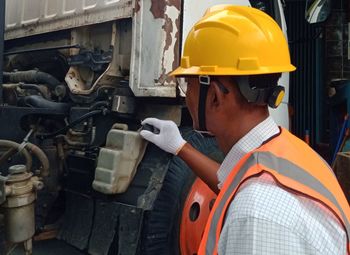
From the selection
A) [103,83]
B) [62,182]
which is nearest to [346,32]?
[103,83]

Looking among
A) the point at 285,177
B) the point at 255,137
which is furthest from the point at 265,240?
the point at 255,137

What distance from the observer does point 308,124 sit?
21.1 ft

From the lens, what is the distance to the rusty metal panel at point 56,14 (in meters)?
2.93

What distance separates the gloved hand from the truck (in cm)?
12

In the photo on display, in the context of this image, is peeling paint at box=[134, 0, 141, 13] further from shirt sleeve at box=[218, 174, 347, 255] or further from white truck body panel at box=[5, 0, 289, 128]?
→ shirt sleeve at box=[218, 174, 347, 255]

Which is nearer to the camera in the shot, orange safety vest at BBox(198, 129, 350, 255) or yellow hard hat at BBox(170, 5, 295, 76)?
orange safety vest at BBox(198, 129, 350, 255)

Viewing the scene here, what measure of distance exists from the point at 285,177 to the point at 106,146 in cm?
171

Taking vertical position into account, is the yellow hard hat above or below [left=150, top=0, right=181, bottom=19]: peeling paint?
below

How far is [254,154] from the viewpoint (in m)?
1.20

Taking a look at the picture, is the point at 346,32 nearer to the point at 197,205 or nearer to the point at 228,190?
the point at 197,205

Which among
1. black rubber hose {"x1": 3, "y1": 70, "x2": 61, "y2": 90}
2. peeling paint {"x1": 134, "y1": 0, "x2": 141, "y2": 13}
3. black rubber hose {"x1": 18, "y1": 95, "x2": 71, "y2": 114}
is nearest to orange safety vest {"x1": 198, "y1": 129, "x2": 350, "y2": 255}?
peeling paint {"x1": 134, "y1": 0, "x2": 141, "y2": 13}

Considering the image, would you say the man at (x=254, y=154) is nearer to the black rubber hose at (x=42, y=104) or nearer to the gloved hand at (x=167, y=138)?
the gloved hand at (x=167, y=138)

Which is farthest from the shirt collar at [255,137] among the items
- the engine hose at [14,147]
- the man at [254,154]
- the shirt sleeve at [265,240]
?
the engine hose at [14,147]

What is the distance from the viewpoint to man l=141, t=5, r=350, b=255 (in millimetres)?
1013
